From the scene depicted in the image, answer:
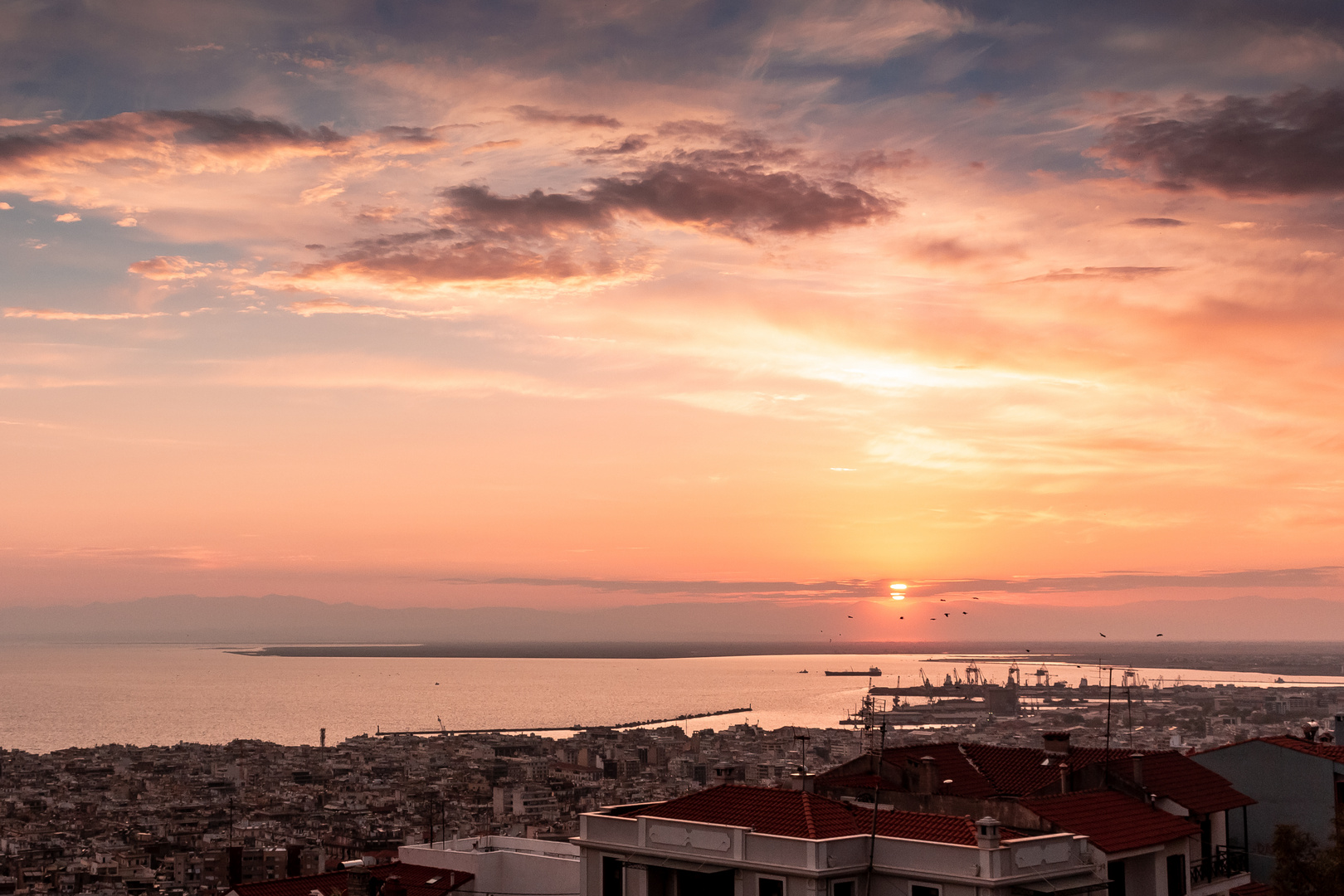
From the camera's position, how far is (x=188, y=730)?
586ft

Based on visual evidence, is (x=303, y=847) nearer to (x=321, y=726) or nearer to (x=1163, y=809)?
(x=1163, y=809)

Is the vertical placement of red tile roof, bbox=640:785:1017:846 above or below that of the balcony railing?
above

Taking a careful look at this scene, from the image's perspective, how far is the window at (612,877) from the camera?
71.1 ft

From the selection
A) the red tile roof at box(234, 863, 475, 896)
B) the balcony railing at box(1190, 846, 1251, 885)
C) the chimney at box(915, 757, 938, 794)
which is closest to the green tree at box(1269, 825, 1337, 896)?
the balcony railing at box(1190, 846, 1251, 885)

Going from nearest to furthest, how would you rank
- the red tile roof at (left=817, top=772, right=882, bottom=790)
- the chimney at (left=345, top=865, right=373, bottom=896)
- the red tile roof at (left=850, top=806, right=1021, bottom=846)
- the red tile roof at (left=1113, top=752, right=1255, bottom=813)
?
the red tile roof at (left=850, top=806, right=1021, bottom=846)
the chimney at (left=345, top=865, right=373, bottom=896)
the red tile roof at (left=1113, top=752, right=1255, bottom=813)
the red tile roof at (left=817, top=772, right=882, bottom=790)

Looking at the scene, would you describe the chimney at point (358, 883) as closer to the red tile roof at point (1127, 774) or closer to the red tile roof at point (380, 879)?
the red tile roof at point (380, 879)

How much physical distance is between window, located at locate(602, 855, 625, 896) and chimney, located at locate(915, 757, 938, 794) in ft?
19.2

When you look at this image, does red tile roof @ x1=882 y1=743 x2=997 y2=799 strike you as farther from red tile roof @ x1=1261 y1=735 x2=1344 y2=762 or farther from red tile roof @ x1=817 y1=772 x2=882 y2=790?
red tile roof @ x1=1261 y1=735 x2=1344 y2=762

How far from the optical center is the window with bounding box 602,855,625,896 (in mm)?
21672

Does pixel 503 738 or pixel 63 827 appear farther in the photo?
pixel 503 738

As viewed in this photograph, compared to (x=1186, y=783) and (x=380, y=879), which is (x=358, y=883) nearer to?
(x=380, y=879)

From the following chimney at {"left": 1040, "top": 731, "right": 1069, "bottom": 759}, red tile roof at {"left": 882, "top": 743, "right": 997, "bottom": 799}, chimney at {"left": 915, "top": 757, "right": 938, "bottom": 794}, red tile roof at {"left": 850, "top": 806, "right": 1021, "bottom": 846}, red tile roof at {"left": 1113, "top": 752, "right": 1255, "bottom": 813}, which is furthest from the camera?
chimney at {"left": 1040, "top": 731, "right": 1069, "bottom": 759}

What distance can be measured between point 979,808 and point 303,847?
144 ft

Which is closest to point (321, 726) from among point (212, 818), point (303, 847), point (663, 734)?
point (663, 734)
